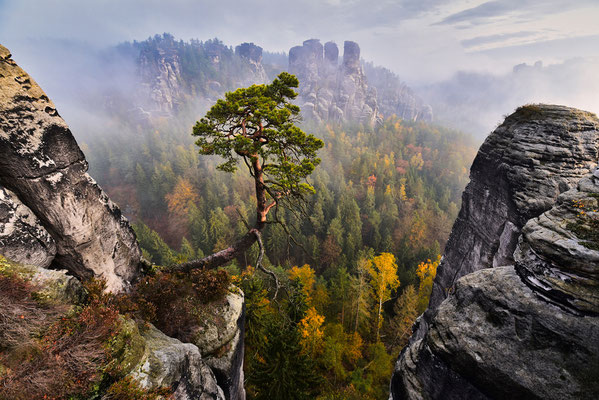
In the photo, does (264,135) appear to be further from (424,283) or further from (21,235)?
(424,283)

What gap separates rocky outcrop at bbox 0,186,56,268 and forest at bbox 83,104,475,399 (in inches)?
264

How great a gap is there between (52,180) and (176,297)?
20.5 feet

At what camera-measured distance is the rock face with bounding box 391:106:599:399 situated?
22.7ft

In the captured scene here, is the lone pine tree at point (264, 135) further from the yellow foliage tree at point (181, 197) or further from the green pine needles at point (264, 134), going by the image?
the yellow foliage tree at point (181, 197)

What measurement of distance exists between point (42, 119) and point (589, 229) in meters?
18.2

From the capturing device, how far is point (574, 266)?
7355 mm

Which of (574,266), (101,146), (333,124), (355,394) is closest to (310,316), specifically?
(355,394)

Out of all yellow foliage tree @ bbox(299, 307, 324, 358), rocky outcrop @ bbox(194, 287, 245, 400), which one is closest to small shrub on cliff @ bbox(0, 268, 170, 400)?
rocky outcrop @ bbox(194, 287, 245, 400)

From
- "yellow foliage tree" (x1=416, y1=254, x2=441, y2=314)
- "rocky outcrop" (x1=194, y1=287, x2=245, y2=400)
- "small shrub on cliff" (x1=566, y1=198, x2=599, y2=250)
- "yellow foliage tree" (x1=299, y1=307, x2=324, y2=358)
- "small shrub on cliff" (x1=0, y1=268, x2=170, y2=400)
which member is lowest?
"yellow foliage tree" (x1=416, y1=254, x2=441, y2=314)

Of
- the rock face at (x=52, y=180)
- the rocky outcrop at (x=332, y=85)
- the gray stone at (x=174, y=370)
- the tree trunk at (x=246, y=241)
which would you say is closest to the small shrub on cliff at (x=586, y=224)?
the tree trunk at (x=246, y=241)

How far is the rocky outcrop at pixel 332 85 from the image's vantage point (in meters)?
160

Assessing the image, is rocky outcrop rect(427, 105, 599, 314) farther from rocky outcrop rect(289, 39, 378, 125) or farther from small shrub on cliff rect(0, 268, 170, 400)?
rocky outcrop rect(289, 39, 378, 125)

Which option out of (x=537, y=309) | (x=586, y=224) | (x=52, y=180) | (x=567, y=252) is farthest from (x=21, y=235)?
(x=586, y=224)

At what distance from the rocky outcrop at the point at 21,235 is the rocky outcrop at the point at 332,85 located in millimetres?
147897
